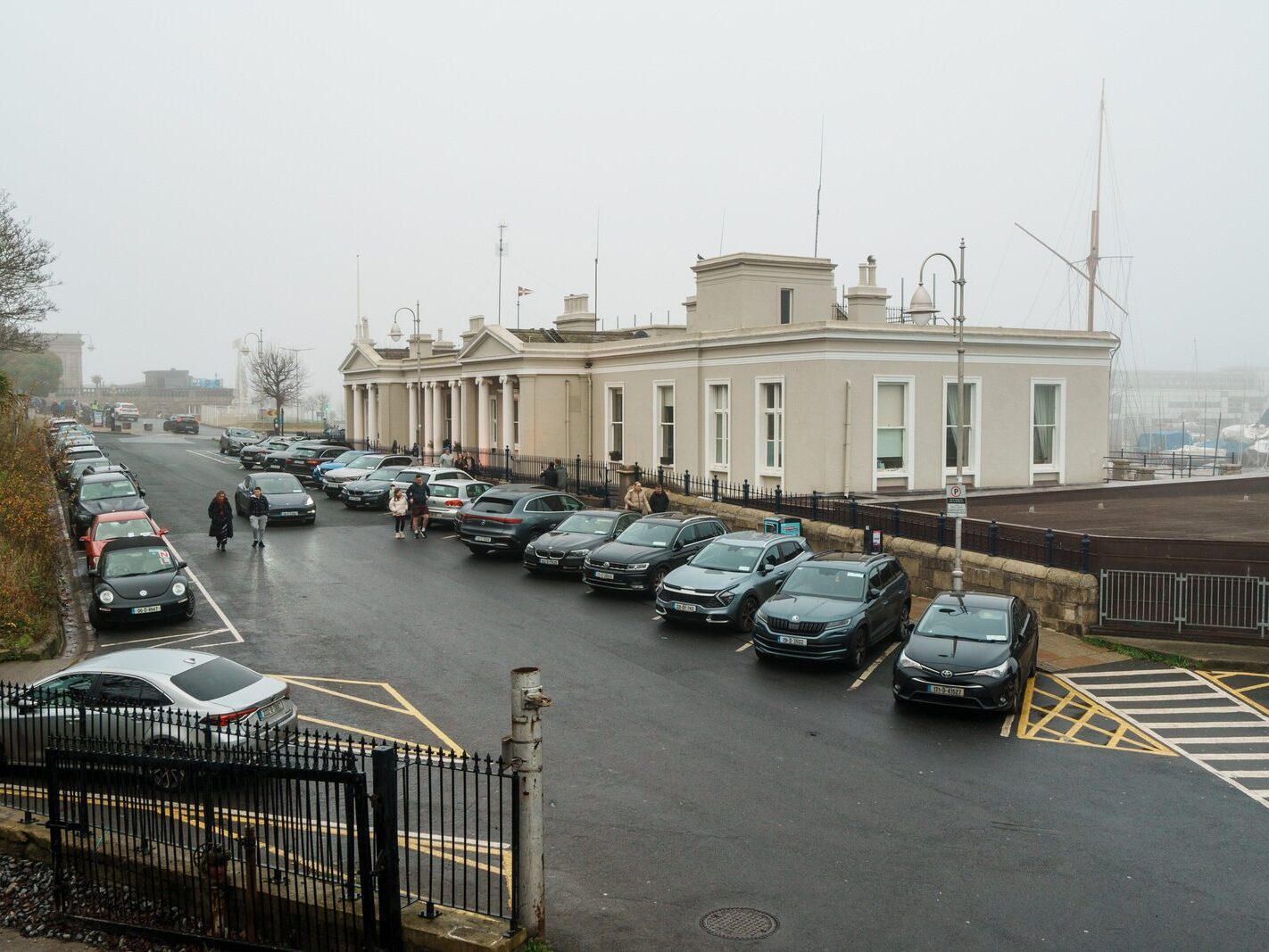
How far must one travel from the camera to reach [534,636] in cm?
1884

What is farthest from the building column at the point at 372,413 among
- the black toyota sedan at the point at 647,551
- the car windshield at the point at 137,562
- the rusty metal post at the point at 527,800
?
the rusty metal post at the point at 527,800

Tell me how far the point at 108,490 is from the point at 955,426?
→ 24.5 m

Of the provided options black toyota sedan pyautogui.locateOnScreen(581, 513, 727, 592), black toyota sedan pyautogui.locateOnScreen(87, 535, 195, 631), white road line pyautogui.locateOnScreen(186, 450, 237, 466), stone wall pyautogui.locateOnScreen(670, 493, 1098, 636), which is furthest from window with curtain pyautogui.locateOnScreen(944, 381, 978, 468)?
white road line pyautogui.locateOnScreen(186, 450, 237, 466)

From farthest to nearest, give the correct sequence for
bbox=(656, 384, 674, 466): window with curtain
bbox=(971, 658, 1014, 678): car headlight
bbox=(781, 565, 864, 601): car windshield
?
bbox=(656, 384, 674, 466): window with curtain → bbox=(781, 565, 864, 601): car windshield → bbox=(971, 658, 1014, 678): car headlight

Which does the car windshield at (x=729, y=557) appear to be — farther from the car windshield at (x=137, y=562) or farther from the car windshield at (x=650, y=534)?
the car windshield at (x=137, y=562)

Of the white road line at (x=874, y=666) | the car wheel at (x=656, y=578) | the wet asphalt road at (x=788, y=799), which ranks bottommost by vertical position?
the white road line at (x=874, y=666)

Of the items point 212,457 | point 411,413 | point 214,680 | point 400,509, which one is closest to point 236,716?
point 214,680

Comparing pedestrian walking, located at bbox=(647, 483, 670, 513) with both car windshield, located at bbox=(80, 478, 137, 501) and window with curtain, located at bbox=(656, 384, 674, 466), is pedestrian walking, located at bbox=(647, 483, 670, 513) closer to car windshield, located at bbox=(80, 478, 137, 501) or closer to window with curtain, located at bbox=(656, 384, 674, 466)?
window with curtain, located at bbox=(656, 384, 674, 466)

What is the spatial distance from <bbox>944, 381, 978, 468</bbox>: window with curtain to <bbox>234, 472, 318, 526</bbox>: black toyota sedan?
762 inches

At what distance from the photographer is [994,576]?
20766 millimetres

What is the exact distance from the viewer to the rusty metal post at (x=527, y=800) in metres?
8.12

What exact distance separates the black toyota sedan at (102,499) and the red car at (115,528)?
363 centimetres

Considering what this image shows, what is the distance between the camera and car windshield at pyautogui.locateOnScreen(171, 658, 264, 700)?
39.1 ft

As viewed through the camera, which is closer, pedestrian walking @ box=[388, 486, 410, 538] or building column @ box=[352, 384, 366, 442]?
pedestrian walking @ box=[388, 486, 410, 538]
